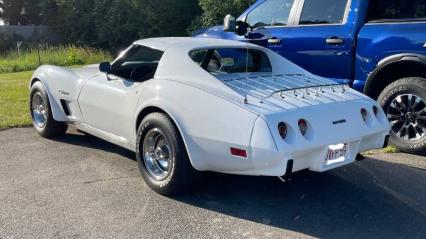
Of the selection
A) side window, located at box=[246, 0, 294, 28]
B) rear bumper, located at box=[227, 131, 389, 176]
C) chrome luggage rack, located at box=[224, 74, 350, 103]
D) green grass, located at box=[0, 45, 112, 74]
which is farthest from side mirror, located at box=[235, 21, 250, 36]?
green grass, located at box=[0, 45, 112, 74]

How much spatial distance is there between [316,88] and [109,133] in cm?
213

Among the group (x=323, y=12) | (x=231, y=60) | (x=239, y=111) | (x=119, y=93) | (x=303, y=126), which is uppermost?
(x=323, y=12)

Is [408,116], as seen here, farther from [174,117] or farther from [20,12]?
[20,12]

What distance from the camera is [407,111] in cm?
584

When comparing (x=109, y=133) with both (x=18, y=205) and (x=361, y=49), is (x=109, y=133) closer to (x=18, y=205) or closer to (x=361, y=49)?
(x=18, y=205)

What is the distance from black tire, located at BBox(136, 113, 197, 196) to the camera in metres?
4.25

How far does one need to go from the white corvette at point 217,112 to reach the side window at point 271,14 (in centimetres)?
180

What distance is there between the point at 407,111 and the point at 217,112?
2.85 meters

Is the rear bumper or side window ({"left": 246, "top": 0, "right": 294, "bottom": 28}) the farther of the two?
side window ({"left": 246, "top": 0, "right": 294, "bottom": 28})

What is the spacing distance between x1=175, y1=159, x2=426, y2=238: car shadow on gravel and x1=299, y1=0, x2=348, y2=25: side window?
6.85ft

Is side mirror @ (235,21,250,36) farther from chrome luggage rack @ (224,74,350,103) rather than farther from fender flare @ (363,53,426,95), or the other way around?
chrome luggage rack @ (224,74,350,103)

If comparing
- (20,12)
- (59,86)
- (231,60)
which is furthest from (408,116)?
(20,12)

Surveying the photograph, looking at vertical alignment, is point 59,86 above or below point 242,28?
below

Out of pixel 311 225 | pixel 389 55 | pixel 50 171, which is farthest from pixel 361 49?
pixel 50 171
